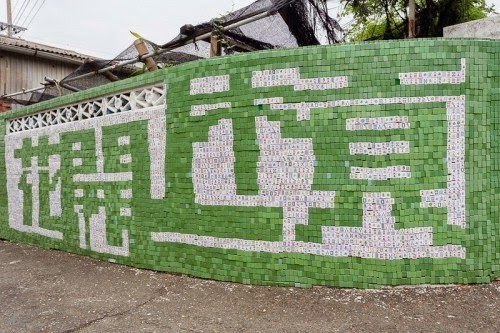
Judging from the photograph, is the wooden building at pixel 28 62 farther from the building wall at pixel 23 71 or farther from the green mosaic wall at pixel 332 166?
the green mosaic wall at pixel 332 166

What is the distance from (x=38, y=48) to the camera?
11805 millimetres

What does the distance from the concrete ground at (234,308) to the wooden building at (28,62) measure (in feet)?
27.8

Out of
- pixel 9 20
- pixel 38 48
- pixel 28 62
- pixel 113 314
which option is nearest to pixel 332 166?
pixel 113 314

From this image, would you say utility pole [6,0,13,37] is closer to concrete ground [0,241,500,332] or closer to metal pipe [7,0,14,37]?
metal pipe [7,0,14,37]

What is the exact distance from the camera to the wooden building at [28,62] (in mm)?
11469

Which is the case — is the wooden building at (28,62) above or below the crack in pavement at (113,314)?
above

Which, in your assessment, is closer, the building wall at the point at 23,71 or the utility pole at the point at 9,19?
the building wall at the point at 23,71

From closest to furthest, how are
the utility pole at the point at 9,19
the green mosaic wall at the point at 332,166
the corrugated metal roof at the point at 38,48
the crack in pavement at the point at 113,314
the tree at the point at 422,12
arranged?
the crack in pavement at the point at 113,314, the green mosaic wall at the point at 332,166, the tree at the point at 422,12, the corrugated metal roof at the point at 38,48, the utility pole at the point at 9,19

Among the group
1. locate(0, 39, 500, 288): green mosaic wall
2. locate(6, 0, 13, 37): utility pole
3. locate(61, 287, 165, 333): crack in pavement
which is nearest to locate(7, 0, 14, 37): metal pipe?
locate(6, 0, 13, 37): utility pole

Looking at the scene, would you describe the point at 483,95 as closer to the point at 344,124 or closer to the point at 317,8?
the point at 344,124

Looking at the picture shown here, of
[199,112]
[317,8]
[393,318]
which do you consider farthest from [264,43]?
[393,318]

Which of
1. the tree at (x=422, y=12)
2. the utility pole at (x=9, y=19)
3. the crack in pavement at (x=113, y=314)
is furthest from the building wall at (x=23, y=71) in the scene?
the crack in pavement at (x=113, y=314)

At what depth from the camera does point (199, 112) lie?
13.8 feet

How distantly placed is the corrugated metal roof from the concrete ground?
8.87m
